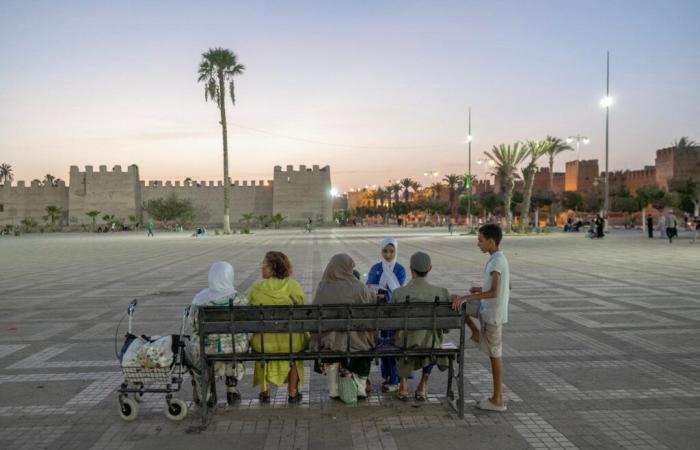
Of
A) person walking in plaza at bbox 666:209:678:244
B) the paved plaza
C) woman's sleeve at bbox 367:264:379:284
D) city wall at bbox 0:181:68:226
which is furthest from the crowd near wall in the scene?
woman's sleeve at bbox 367:264:379:284

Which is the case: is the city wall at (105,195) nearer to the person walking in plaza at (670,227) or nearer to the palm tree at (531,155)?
the palm tree at (531,155)

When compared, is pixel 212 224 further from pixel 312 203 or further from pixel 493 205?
pixel 493 205

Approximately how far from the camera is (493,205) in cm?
6856

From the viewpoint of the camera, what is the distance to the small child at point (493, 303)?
14.2ft

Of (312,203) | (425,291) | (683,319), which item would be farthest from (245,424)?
(312,203)

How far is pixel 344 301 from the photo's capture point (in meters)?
4.53

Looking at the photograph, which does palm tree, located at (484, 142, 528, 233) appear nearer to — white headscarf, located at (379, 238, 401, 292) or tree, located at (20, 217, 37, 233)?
white headscarf, located at (379, 238, 401, 292)

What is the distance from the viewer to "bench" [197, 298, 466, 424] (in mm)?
4234

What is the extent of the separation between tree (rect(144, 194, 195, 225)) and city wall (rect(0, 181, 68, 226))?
47.3ft

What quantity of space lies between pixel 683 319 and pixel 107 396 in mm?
7262

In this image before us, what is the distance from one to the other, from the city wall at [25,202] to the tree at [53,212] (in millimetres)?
1104

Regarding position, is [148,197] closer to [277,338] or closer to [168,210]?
[168,210]

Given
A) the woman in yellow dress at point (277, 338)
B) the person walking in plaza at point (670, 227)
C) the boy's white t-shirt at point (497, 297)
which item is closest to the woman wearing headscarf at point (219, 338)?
the woman in yellow dress at point (277, 338)

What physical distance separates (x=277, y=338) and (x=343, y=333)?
0.52 m
